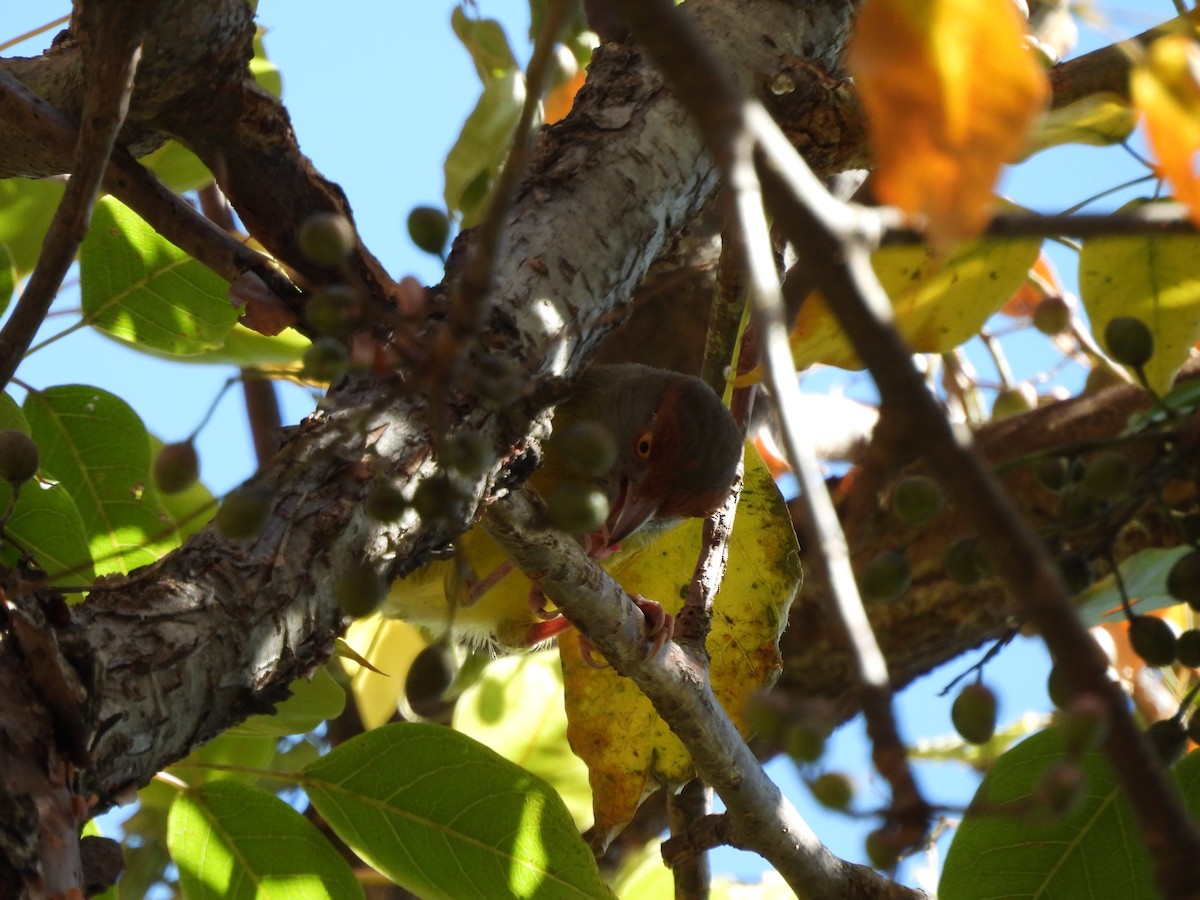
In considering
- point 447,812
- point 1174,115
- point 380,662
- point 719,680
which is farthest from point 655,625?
point 1174,115

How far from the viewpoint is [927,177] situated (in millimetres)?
708

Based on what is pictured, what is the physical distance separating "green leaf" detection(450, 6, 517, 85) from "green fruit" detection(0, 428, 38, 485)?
6.63 feet

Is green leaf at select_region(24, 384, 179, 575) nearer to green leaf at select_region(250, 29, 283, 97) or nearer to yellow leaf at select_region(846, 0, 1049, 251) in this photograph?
green leaf at select_region(250, 29, 283, 97)

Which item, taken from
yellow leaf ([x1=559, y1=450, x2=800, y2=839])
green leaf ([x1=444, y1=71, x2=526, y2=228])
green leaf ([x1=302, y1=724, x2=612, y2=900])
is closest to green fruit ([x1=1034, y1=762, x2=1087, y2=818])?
green leaf ([x1=302, y1=724, x2=612, y2=900])

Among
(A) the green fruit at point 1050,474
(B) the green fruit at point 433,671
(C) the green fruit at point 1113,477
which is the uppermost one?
(A) the green fruit at point 1050,474

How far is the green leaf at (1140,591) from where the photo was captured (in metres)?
→ 1.60

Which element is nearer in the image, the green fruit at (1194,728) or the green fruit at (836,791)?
the green fruit at (836,791)

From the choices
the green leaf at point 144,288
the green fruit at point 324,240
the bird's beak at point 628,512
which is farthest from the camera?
the bird's beak at point 628,512

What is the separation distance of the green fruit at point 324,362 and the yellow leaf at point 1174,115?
67 cm

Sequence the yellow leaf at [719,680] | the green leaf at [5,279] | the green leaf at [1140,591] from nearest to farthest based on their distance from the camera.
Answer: the green leaf at [1140,591], the green leaf at [5,279], the yellow leaf at [719,680]

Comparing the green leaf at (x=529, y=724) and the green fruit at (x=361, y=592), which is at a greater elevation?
the green leaf at (x=529, y=724)

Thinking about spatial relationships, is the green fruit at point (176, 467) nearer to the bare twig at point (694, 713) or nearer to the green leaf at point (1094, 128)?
the bare twig at point (694, 713)

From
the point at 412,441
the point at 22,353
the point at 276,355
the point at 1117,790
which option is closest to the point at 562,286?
the point at 412,441

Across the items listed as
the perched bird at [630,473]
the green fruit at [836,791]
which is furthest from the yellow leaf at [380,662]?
the green fruit at [836,791]
